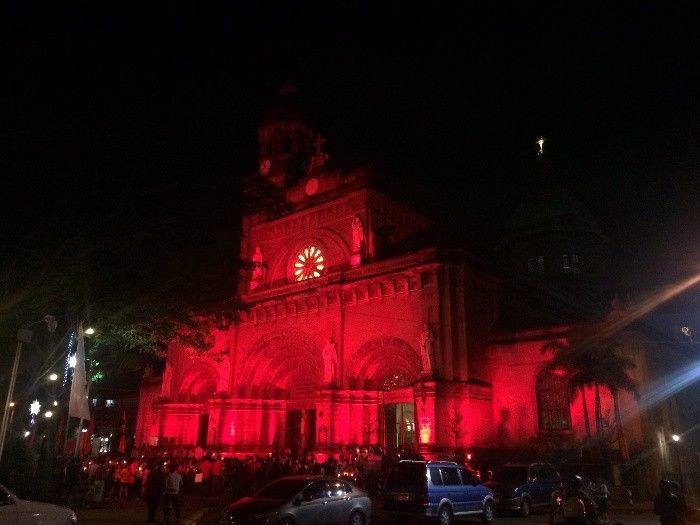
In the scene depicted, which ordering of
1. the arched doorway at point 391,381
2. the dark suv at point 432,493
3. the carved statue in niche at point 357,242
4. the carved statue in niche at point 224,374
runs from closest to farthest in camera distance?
the dark suv at point 432,493 < the arched doorway at point 391,381 < the carved statue in niche at point 357,242 < the carved statue in niche at point 224,374

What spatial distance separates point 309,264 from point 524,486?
20420 mm

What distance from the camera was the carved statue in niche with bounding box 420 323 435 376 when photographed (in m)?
26.2

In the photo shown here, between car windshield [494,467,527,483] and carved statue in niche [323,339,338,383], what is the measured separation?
42.2 ft

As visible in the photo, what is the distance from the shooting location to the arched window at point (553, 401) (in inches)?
1013

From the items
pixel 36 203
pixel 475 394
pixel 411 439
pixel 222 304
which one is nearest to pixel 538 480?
→ pixel 475 394

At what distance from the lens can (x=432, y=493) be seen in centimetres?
1408

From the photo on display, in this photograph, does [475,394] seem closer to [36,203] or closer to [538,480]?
[538,480]

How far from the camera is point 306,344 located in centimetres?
3209

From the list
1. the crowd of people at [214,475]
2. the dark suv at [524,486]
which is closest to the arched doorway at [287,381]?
the crowd of people at [214,475]

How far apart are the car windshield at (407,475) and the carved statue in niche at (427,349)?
11347 mm

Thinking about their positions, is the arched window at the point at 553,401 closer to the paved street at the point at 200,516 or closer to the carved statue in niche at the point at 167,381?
the paved street at the point at 200,516

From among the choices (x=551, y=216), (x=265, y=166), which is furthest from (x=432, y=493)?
(x=551, y=216)

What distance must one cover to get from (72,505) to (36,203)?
9008 mm

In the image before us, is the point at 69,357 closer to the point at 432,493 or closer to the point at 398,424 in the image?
the point at 432,493
